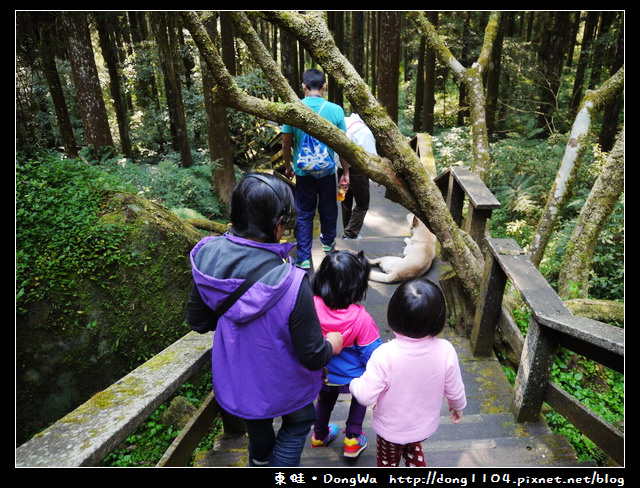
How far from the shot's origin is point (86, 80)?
8.94 meters

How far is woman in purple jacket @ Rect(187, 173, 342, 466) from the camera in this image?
5.94 feet

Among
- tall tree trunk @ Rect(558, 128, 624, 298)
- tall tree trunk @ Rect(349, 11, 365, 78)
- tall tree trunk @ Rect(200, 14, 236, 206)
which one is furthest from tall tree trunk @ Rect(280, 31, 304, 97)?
tall tree trunk @ Rect(558, 128, 624, 298)

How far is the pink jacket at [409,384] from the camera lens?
2.12 meters

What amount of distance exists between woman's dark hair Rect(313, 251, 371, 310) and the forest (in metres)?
1.77

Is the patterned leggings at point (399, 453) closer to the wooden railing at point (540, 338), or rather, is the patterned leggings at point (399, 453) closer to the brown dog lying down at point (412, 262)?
the wooden railing at point (540, 338)

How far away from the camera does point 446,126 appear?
20.0 m

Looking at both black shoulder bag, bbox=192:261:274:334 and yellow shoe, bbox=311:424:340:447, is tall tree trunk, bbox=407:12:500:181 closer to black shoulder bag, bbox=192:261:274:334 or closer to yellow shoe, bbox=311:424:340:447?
yellow shoe, bbox=311:424:340:447

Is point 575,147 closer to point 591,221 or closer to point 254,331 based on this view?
point 591,221

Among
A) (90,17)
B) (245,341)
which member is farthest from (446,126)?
(245,341)

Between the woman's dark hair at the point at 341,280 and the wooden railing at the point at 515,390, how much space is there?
3.04 feet

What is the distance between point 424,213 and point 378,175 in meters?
0.64

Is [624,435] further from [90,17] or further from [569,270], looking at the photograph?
[90,17]

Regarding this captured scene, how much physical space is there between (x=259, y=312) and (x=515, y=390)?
2.40m

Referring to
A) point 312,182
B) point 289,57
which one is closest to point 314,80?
point 312,182
